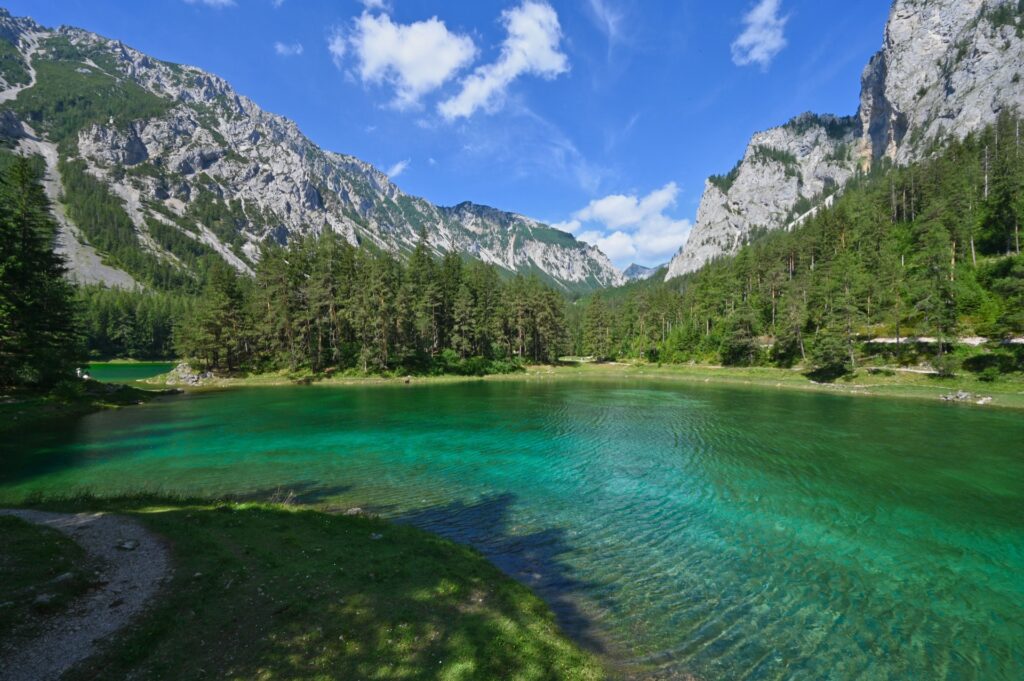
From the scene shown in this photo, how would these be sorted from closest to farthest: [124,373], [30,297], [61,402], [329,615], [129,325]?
[329,615] < [30,297] < [61,402] < [124,373] < [129,325]

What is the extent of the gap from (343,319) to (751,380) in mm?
74482

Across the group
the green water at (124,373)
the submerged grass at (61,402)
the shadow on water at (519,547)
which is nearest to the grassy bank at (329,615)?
the shadow on water at (519,547)

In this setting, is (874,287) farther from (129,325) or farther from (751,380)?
(129,325)

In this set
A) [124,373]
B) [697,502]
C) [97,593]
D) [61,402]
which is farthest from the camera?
[124,373]

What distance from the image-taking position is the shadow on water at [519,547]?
10867 mm

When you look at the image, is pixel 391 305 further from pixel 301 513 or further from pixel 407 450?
pixel 301 513

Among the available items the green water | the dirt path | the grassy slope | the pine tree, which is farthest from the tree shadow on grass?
the pine tree

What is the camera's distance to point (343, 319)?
263 ft

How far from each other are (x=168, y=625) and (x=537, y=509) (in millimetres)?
13124

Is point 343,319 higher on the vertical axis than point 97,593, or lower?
higher

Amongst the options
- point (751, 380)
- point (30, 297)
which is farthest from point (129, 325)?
point (751, 380)

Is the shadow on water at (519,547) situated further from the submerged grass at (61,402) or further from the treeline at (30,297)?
the treeline at (30,297)

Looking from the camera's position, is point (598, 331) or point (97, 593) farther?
point (598, 331)

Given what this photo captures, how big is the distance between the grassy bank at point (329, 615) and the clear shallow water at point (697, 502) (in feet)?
6.87
